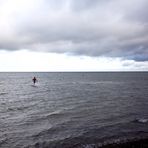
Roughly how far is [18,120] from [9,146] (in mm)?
7941

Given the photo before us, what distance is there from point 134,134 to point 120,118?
630cm

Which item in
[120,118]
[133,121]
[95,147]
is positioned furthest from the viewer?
[120,118]

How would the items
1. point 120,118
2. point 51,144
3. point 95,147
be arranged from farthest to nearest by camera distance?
1. point 120,118
2. point 51,144
3. point 95,147

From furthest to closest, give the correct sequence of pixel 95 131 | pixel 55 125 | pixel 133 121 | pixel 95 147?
Answer: pixel 133 121 < pixel 55 125 < pixel 95 131 < pixel 95 147

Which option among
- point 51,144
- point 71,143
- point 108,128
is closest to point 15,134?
point 51,144

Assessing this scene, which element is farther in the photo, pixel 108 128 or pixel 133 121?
pixel 133 121

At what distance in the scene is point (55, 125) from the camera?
20.3 meters

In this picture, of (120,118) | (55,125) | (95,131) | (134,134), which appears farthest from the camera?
(120,118)

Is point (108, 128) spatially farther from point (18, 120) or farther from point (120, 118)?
point (18, 120)

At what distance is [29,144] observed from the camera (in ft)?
49.2

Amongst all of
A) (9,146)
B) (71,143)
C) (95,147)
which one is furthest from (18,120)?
(95,147)

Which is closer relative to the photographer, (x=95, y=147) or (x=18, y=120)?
(x=95, y=147)

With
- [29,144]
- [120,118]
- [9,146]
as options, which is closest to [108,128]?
[120,118]

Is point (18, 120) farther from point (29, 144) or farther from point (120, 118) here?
point (120, 118)
